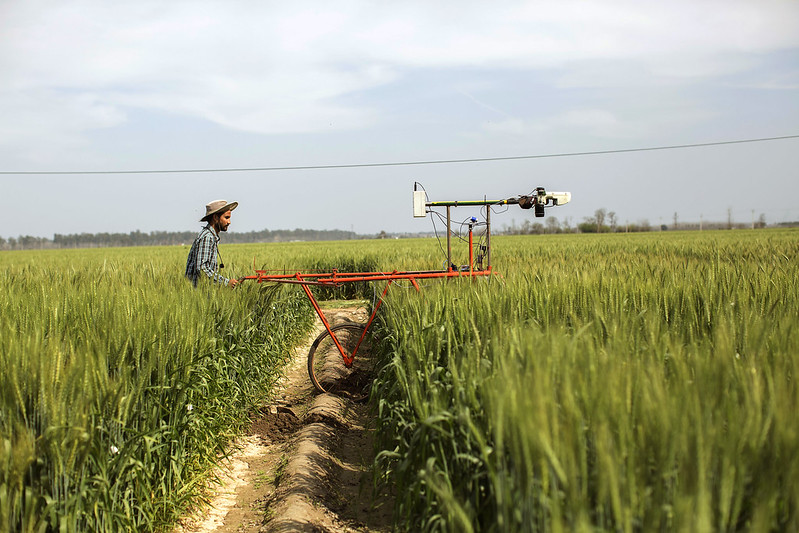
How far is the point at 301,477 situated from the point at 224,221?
3.17 m

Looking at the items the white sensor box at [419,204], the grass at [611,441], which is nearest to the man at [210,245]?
the white sensor box at [419,204]

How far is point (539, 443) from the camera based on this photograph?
154cm

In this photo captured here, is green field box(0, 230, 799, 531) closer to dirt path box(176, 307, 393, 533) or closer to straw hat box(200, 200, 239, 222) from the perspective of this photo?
dirt path box(176, 307, 393, 533)

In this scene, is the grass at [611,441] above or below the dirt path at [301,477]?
above

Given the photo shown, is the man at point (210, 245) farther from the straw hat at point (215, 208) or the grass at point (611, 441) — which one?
the grass at point (611, 441)

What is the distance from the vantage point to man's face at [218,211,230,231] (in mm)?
6035

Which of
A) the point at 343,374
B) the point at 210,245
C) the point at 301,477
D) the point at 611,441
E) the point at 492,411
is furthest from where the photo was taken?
the point at 343,374

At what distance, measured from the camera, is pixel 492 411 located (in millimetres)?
1887

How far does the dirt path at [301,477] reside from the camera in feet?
10.8

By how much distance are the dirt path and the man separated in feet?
4.78

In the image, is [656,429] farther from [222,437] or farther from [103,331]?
[222,437]

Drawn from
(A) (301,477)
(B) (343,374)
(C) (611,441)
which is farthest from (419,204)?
(C) (611,441)

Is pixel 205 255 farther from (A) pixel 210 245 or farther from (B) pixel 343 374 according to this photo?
(B) pixel 343 374

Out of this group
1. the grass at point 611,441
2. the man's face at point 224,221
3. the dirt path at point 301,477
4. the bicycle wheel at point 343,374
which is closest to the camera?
the grass at point 611,441
